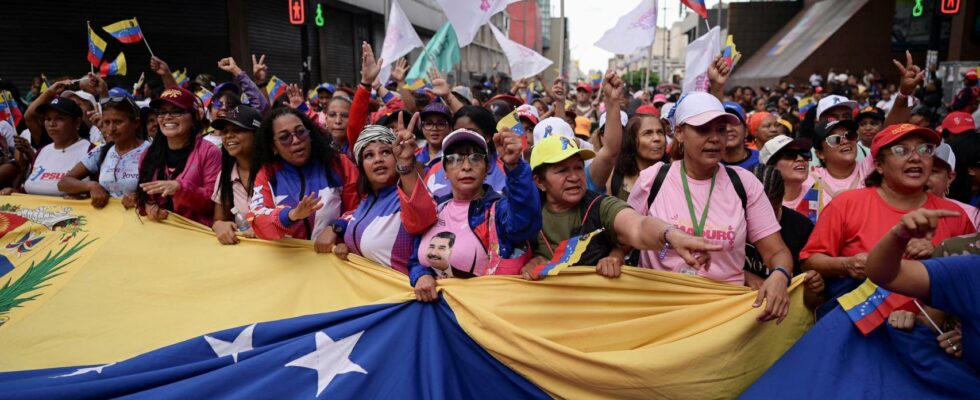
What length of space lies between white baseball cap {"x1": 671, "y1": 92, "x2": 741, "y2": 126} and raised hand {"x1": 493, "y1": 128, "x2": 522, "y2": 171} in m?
0.82

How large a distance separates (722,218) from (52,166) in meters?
5.15

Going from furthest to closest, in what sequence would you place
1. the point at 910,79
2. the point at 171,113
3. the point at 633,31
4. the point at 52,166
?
the point at 633,31
the point at 52,166
the point at 910,79
the point at 171,113

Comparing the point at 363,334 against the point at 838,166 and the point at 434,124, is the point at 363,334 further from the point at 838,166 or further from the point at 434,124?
the point at 838,166

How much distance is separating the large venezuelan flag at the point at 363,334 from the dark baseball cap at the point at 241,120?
775 mm

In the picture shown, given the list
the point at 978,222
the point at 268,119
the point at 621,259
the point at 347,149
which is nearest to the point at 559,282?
the point at 621,259

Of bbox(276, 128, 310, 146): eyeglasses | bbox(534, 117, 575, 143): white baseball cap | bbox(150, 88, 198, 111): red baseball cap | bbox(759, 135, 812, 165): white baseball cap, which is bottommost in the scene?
bbox(759, 135, 812, 165): white baseball cap

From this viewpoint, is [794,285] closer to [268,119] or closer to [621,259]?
[621,259]

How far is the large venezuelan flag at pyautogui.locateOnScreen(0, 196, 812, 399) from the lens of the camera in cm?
282

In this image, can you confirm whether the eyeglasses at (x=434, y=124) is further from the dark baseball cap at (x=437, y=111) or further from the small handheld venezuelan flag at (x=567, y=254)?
the small handheld venezuelan flag at (x=567, y=254)

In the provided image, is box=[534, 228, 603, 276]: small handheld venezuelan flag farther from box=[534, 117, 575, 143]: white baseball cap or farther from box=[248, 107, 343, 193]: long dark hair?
box=[534, 117, 575, 143]: white baseball cap

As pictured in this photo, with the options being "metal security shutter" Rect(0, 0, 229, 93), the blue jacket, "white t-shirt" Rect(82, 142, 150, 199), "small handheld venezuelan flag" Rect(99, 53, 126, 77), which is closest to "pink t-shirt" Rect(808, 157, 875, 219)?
the blue jacket

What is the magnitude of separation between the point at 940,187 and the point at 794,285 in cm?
165

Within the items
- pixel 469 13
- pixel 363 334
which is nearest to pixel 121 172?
pixel 363 334

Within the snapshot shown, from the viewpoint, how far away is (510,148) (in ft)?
9.95
